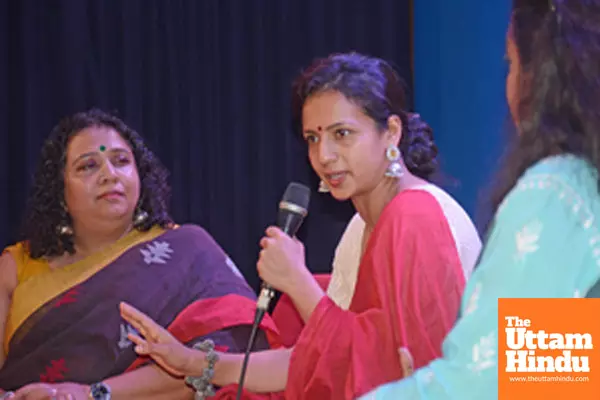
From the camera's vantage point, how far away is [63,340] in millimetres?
2340

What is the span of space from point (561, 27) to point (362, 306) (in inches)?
33.4

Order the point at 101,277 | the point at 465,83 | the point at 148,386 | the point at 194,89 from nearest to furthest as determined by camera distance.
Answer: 1. the point at 148,386
2. the point at 101,277
3. the point at 465,83
4. the point at 194,89

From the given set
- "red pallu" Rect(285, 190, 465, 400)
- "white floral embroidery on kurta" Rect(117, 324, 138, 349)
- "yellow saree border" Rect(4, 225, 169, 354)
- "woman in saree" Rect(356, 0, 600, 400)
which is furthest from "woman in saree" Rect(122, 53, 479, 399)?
"yellow saree border" Rect(4, 225, 169, 354)

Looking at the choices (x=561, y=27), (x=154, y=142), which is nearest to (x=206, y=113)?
(x=154, y=142)

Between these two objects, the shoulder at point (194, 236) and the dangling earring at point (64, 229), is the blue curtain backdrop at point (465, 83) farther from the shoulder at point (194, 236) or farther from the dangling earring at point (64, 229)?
the dangling earring at point (64, 229)

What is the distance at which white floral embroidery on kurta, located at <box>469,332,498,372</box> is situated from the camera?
84 cm

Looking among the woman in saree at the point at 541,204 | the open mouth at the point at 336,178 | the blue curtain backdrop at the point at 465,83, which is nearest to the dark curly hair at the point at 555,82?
the woman in saree at the point at 541,204

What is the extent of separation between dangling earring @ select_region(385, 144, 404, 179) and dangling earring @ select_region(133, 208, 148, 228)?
1002 mm

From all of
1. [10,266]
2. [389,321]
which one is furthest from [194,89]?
[389,321]

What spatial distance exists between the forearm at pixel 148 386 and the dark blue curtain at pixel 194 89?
3.17 ft

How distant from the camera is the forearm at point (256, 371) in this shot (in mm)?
1884

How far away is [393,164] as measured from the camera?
184 centimetres

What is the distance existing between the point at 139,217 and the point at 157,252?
0.16 m

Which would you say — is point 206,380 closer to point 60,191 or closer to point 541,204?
point 60,191
